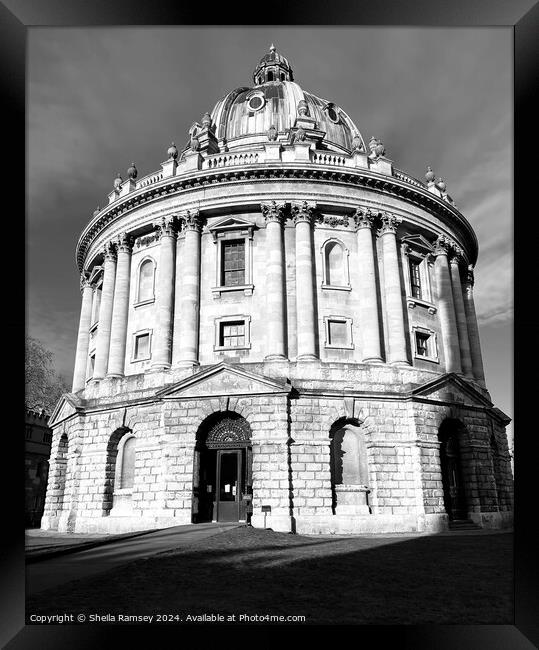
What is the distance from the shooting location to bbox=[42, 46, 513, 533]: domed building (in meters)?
24.0

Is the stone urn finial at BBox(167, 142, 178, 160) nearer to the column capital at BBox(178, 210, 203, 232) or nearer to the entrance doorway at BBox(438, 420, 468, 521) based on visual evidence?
the column capital at BBox(178, 210, 203, 232)

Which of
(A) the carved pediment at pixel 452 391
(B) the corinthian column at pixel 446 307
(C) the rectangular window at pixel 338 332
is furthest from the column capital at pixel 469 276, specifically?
(C) the rectangular window at pixel 338 332

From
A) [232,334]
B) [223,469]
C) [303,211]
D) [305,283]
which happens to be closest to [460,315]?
[305,283]

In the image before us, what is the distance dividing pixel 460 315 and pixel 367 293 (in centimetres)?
767

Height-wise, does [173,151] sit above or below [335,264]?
above

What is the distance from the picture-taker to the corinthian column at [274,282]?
85.5 feet

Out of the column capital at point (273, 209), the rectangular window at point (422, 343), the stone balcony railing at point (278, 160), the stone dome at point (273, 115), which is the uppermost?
the stone dome at point (273, 115)

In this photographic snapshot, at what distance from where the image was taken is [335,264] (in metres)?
29.0

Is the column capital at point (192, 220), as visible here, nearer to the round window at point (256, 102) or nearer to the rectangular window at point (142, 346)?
the rectangular window at point (142, 346)

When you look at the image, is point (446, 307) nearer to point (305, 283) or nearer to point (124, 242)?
point (305, 283)

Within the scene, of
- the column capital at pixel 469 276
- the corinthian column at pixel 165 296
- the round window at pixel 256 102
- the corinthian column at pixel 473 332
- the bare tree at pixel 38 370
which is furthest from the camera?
the round window at pixel 256 102

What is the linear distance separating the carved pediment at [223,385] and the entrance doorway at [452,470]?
9.31m

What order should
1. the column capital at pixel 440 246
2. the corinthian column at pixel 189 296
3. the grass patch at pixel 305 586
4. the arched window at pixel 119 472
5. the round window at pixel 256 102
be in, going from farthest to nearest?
the round window at pixel 256 102 → the column capital at pixel 440 246 → the corinthian column at pixel 189 296 → the arched window at pixel 119 472 → the grass patch at pixel 305 586

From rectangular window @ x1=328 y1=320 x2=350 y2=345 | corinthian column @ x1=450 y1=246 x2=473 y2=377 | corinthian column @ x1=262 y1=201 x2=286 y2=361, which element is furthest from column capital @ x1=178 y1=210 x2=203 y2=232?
corinthian column @ x1=450 y1=246 x2=473 y2=377
